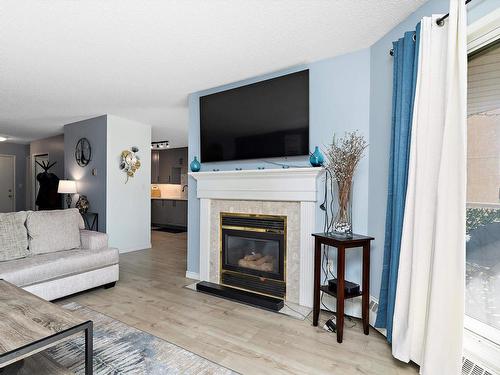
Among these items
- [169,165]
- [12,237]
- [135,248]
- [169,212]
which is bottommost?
[135,248]

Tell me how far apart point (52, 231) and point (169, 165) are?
5319 mm

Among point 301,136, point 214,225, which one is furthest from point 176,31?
point 214,225

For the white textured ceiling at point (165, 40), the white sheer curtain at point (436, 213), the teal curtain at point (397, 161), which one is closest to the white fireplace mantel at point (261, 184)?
the teal curtain at point (397, 161)

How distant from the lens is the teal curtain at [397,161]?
1.94 meters

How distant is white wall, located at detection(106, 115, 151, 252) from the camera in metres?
4.89

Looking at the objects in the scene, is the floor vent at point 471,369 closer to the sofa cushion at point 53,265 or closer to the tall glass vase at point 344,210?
the tall glass vase at point 344,210

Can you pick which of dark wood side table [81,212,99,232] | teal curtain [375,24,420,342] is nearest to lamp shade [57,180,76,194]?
dark wood side table [81,212,99,232]

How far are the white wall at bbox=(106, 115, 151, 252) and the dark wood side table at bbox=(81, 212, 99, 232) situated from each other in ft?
1.00

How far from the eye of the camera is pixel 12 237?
2867 millimetres

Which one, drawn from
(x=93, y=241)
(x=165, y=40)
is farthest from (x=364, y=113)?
(x=93, y=241)

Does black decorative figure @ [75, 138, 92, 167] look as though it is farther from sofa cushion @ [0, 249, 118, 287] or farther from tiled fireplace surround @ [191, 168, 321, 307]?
tiled fireplace surround @ [191, 168, 321, 307]

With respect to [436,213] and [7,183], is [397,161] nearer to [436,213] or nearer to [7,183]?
[436,213]

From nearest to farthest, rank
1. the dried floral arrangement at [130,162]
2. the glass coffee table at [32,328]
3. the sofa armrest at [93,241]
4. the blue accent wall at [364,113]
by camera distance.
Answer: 1. the glass coffee table at [32,328]
2. the blue accent wall at [364,113]
3. the sofa armrest at [93,241]
4. the dried floral arrangement at [130,162]

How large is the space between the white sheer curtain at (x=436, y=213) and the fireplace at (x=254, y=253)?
1.28m
